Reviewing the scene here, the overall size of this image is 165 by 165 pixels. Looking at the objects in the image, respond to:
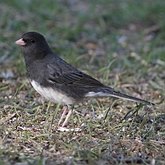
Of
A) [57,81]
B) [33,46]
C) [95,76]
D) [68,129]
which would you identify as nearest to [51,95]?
[57,81]

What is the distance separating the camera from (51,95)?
4.77 m

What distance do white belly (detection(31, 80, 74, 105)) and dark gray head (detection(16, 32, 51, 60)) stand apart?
343mm

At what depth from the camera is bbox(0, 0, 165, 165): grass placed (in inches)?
168

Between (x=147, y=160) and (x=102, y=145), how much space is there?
0.32m

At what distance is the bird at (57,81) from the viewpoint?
4.82 meters

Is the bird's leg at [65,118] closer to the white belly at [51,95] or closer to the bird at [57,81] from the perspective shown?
the bird at [57,81]

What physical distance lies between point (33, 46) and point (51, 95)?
56 centimetres

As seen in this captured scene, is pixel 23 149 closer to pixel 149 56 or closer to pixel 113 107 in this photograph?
pixel 113 107

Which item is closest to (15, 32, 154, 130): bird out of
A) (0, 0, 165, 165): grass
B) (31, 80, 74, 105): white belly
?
(31, 80, 74, 105): white belly

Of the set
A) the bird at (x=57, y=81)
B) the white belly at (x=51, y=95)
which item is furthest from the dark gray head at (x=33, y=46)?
the white belly at (x=51, y=95)

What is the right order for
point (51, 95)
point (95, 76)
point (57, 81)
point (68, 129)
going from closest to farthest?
point (68, 129)
point (51, 95)
point (57, 81)
point (95, 76)

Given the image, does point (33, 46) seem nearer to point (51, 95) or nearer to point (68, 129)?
point (51, 95)

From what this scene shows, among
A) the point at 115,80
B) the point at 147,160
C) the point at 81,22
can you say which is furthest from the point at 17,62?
the point at 147,160

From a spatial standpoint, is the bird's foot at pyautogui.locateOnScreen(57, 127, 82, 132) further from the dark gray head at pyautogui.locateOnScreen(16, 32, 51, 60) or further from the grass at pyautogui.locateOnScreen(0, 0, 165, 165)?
the dark gray head at pyautogui.locateOnScreen(16, 32, 51, 60)
